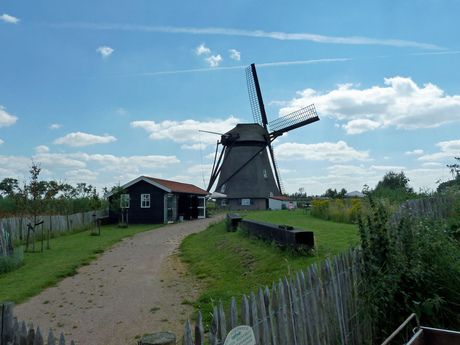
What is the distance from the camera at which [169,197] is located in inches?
1091

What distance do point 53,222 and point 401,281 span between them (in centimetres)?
2032

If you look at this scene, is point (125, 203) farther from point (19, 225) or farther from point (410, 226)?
point (410, 226)

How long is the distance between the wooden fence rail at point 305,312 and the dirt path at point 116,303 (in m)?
2.16

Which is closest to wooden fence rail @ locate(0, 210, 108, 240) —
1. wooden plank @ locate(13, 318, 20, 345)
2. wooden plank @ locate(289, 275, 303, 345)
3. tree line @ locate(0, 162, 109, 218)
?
tree line @ locate(0, 162, 109, 218)

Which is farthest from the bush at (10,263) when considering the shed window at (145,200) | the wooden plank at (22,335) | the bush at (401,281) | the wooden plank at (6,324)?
the shed window at (145,200)

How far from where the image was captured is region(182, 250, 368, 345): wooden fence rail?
2.74m

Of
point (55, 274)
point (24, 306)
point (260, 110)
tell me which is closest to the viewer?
point (24, 306)

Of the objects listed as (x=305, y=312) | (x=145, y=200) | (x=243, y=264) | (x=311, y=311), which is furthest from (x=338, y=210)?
(x=145, y=200)

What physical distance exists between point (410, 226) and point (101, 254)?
11.7 meters

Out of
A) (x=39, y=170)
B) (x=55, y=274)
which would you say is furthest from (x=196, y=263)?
(x=39, y=170)

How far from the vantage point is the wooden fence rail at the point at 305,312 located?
274 centimetres

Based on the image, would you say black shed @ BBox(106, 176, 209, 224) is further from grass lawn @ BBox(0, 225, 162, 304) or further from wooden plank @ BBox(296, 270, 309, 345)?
wooden plank @ BBox(296, 270, 309, 345)

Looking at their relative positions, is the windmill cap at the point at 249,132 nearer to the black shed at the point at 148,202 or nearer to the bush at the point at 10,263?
the black shed at the point at 148,202

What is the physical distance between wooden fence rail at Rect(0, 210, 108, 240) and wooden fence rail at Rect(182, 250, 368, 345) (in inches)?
477
